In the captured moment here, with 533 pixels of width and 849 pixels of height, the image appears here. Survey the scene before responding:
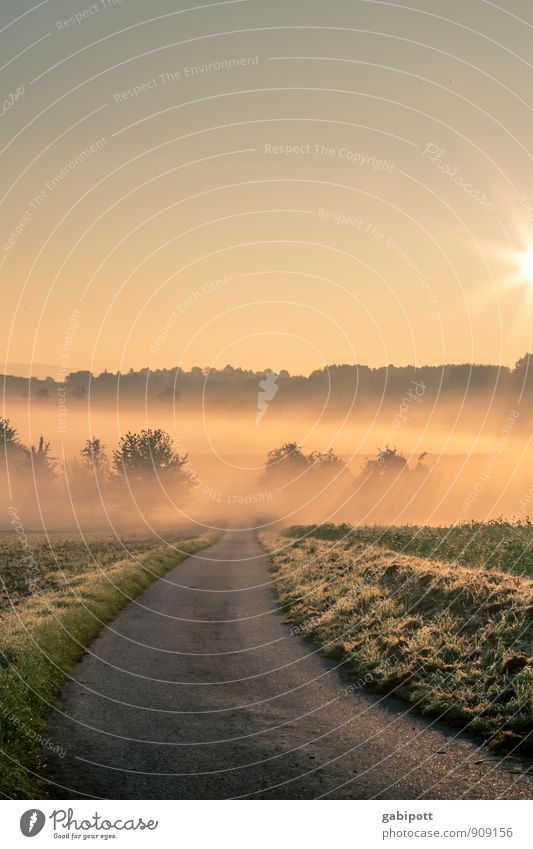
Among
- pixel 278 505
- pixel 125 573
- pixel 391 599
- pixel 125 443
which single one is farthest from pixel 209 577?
pixel 278 505

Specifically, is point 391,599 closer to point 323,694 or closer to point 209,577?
point 323,694

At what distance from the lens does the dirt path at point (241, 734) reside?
389 inches

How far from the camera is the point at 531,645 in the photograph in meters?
15.3

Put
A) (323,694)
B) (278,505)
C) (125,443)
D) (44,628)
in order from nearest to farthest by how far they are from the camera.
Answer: (323,694) → (44,628) → (125,443) → (278,505)

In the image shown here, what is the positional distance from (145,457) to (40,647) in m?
114

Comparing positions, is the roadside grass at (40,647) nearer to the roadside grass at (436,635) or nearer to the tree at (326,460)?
the roadside grass at (436,635)

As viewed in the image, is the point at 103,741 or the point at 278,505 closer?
the point at 103,741

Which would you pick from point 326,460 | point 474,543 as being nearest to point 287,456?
A: point 326,460

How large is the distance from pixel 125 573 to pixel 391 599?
1485 centimetres

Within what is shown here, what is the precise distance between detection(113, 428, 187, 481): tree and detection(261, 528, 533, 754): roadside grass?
102 meters

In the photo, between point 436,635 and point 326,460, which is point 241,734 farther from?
point 326,460
